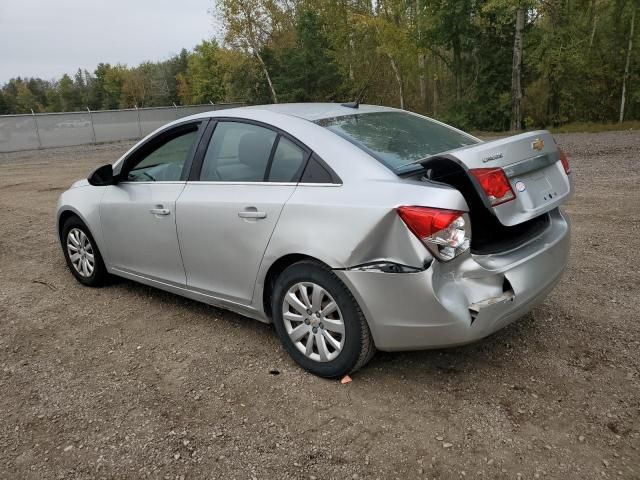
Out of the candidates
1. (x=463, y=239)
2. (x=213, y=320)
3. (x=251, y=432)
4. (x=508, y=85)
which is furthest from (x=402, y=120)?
(x=508, y=85)

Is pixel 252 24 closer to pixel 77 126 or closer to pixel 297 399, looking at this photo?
pixel 77 126

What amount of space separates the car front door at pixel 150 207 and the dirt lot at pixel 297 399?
0.44 meters

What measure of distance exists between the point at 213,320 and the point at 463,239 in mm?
2186

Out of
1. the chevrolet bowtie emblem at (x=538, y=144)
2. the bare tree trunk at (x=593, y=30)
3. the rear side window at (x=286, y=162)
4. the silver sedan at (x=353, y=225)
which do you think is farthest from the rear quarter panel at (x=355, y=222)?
the bare tree trunk at (x=593, y=30)

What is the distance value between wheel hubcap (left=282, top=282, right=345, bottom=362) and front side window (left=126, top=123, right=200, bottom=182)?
4.53ft

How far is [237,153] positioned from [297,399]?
1646 mm

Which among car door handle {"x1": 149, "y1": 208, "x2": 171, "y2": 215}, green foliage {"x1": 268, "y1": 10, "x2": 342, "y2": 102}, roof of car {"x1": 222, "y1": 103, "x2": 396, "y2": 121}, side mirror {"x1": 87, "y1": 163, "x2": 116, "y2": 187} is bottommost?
car door handle {"x1": 149, "y1": 208, "x2": 171, "y2": 215}

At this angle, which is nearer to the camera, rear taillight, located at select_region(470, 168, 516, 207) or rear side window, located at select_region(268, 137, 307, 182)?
rear taillight, located at select_region(470, 168, 516, 207)

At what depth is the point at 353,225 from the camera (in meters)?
2.80

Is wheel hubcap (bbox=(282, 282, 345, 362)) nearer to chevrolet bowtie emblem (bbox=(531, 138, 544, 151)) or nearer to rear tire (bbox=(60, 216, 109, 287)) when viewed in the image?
chevrolet bowtie emblem (bbox=(531, 138, 544, 151))

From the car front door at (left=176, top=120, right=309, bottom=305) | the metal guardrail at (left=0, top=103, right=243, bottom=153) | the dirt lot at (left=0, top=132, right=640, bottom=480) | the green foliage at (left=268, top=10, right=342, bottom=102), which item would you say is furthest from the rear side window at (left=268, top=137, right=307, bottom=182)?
the green foliage at (left=268, top=10, right=342, bottom=102)

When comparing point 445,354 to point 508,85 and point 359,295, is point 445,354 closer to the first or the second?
point 359,295

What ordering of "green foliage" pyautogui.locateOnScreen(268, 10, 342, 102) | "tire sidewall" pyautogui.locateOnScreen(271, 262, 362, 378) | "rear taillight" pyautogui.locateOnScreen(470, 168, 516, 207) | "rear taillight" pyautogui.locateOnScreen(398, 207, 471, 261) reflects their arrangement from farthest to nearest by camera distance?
"green foliage" pyautogui.locateOnScreen(268, 10, 342, 102) → "tire sidewall" pyautogui.locateOnScreen(271, 262, 362, 378) → "rear taillight" pyautogui.locateOnScreen(470, 168, 516, 207) → "rear taillight" pyautogui.locateOnScreen(398, 207, 471, 261)

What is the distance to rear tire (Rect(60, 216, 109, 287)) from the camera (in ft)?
15.6
